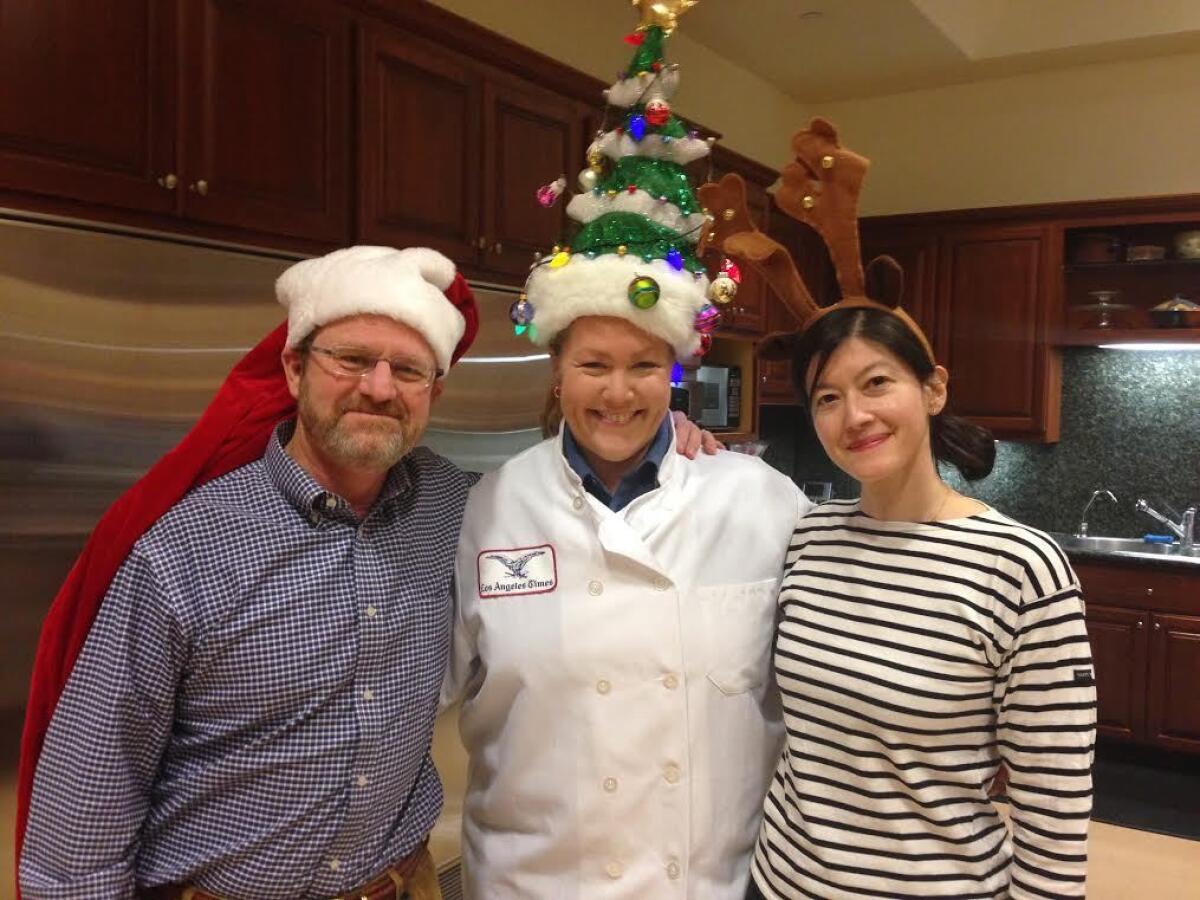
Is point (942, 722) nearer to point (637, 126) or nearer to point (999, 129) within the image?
point (637, 126)

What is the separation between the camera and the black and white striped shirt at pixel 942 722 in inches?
46.1

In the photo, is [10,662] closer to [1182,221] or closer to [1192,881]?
[1192,881]

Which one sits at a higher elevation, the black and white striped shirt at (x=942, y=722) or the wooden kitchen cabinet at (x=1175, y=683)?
the black and white striped shirt at (x=942, y=722)

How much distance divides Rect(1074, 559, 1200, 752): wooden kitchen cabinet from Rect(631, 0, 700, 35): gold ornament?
3283 mm

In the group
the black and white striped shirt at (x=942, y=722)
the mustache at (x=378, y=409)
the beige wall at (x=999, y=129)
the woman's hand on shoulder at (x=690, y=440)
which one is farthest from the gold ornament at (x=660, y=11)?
the beige wall at (x=999, y=129)

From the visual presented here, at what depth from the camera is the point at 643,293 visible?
1.45 m

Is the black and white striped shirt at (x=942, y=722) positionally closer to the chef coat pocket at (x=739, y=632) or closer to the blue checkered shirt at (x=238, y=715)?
the chef coat pocket at (x=739, y=632)

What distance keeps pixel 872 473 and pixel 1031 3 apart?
3910 mm

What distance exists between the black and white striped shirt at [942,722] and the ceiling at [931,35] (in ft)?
10.1

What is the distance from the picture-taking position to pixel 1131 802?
379cm

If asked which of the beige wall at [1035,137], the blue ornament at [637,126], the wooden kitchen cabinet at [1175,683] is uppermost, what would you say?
the beige wall at [1035,137]

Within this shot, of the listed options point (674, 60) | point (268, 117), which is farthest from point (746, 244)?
point (674, 60)

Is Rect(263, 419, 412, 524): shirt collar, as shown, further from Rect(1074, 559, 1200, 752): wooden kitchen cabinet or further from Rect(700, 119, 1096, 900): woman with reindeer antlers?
Rect(1074, 559, 1200, 752): wooden kitchen cabinet

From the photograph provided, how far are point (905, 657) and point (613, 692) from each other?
0.40 meters
